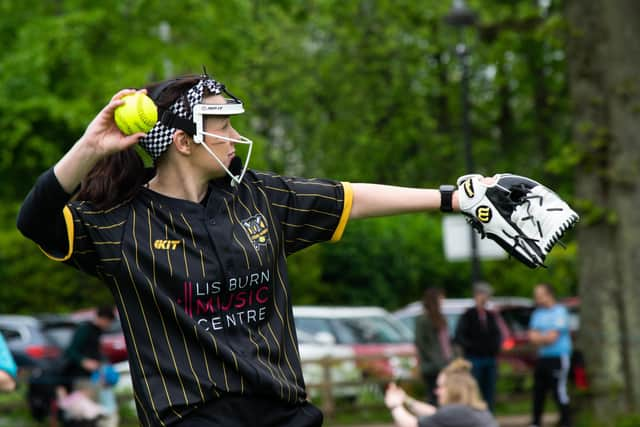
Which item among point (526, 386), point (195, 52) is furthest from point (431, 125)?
point (526, 386)

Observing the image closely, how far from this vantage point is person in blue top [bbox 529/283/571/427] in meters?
15.1

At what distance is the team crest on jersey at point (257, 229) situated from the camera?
157 inches

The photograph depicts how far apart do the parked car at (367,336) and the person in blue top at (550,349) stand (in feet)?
9.65

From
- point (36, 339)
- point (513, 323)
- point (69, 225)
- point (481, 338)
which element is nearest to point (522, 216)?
point (69, 225)

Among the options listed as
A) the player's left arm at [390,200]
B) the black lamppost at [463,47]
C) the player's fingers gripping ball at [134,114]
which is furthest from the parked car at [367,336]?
the player's fingers gripping ball at [134,114]

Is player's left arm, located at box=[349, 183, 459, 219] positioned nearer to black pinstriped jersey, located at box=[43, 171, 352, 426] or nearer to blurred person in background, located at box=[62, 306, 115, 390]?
black pinstriped jersey, located at box=[43, 171, 352, 426]

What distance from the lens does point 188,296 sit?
12.7ft

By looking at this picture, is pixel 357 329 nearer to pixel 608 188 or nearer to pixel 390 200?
pixel 608 188

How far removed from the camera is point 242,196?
409 cm

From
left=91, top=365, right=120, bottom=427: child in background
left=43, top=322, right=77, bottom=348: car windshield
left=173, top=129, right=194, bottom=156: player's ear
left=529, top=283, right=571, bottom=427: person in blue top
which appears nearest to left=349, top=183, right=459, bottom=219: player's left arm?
left=173, top=129, right=194, bottom=156: player's ear

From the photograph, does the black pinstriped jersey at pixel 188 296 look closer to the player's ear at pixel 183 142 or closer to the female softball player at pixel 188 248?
the female softball player at pixel 188 248

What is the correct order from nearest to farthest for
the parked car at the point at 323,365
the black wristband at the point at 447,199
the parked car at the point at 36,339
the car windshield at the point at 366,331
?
the black wristband at the point at 447,199 → the parked car at the point at 323,365 → the car windshield at the point at 366,331 → the parked car at the point at 36,339

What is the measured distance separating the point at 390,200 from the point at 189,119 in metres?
0.70

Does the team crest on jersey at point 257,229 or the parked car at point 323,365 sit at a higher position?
the team crest on jersey at point 257,229
